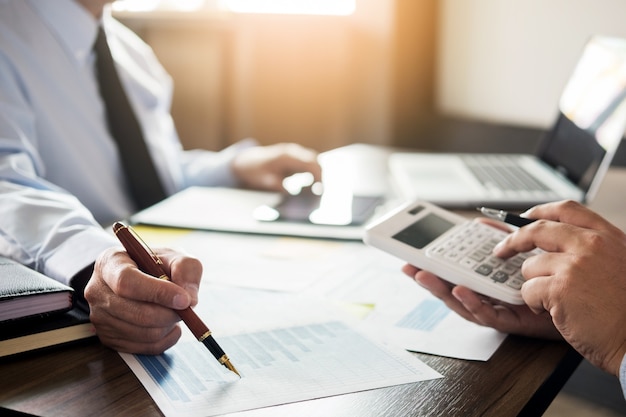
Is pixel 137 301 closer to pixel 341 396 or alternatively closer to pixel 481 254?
pixel 341 396

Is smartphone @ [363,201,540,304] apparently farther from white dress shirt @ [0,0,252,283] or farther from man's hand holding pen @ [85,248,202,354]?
white dress shirt @ [0,0,252,283]

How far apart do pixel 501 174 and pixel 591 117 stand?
Answer: 223 millimetres

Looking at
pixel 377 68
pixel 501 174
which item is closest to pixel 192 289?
pixel 501 174

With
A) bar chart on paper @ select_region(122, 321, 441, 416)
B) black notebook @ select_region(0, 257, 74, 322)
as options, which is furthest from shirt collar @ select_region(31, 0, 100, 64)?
bar chart on paper @ select_region(122, 321, 441, 416)

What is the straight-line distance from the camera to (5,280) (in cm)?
80

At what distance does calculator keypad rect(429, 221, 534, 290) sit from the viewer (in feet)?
2.86

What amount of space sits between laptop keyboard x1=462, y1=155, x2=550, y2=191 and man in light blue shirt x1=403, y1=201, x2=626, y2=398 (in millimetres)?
624

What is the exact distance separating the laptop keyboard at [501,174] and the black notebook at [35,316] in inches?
37.7

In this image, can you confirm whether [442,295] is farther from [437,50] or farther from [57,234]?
[437,50]

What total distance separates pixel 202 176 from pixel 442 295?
89 cm

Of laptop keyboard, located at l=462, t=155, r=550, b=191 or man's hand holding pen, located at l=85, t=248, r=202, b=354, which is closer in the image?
man's hand holding pen, located at l=85, t=248, r=202, b=354

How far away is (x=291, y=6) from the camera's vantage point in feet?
8.87

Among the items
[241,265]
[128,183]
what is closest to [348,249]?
[241,265]

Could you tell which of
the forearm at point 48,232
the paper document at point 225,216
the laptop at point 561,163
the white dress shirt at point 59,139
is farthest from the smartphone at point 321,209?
the forearm at point 48,232
